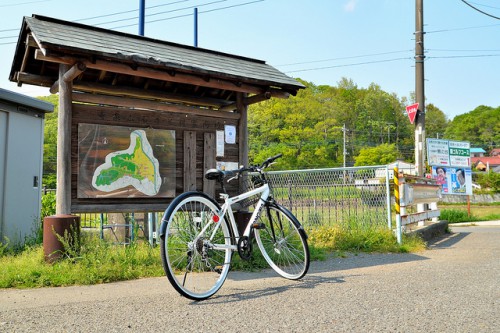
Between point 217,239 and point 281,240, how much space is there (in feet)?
2.96

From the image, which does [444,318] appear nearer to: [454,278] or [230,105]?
[454,278]

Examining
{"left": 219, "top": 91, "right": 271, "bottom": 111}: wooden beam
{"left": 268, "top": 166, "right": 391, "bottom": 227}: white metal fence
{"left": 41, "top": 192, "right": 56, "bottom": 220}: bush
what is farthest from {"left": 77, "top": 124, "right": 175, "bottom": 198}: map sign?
{"left": 41, "top": 192, "right": 56, "bottom": 220}: bush

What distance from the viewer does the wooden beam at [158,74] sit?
18.6 feet

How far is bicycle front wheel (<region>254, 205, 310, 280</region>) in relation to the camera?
17.8 feet

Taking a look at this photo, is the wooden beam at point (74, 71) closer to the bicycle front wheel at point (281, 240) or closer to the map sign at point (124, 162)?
the map sign at point (124, 162)

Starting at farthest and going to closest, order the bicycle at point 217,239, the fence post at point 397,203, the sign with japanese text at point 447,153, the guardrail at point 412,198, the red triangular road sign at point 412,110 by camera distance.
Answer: the sign with japanese text at point 447,153
the red triangular road sign at point 412,110
the guardrail at point 412,198
the fence post at point 397,203
the bicycle at point 217,239

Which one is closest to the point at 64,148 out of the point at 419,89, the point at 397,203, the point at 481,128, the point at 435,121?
the point at 397,203

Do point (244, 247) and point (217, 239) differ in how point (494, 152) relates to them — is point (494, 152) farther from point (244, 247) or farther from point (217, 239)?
point (217, 239)

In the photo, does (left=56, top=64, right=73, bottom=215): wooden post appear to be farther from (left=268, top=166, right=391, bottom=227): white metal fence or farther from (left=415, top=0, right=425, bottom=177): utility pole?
(left=415, top=0, right=425, bottom=177): utility pole

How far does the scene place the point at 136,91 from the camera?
7.66 metres

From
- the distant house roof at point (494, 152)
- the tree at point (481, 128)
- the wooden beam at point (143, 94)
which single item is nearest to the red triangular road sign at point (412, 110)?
the wooden beam at point (143, 94)

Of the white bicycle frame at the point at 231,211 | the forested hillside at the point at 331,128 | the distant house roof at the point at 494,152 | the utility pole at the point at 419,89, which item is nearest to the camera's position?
the white bicycle frame at the point at 231,211

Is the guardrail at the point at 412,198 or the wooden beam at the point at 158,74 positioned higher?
the wooden beam at the point at 158,74

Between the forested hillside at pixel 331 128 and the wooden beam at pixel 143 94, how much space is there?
4923cm
